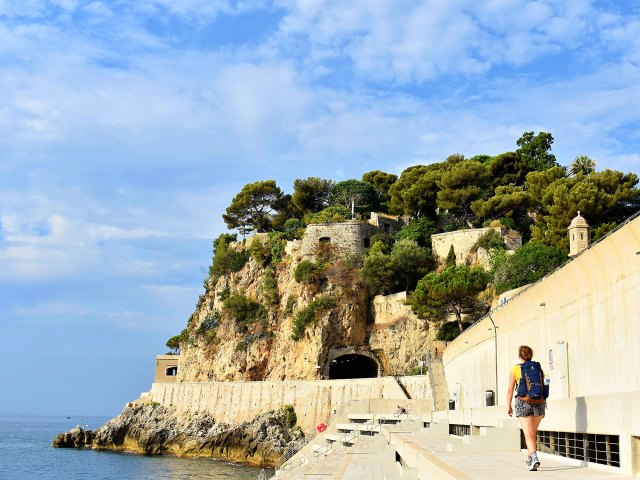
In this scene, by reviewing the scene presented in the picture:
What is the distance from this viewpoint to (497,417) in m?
13.5

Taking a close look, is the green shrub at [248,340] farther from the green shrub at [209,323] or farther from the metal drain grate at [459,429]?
the metal drain grate at [459,429]

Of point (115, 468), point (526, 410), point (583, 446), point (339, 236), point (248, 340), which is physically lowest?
point (115, 468)

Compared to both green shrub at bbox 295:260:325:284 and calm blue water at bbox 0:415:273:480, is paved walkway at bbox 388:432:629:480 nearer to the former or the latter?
calm blue water at bbox 0:415:273:480

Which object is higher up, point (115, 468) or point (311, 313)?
point (311, 313)

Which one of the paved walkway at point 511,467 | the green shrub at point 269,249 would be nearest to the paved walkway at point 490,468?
the paved walkway at point 511,467

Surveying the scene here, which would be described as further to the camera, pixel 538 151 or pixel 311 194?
pixel 311 194

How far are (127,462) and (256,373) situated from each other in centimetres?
1099

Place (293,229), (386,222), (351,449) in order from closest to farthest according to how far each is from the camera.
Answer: (351,449)
(386,222)
(293,229)

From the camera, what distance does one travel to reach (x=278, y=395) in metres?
46.4

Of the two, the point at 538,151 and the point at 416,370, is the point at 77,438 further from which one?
the point at 538,151

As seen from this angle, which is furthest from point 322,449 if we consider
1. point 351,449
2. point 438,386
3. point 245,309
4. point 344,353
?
point 245,309

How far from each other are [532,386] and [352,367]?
154 feet

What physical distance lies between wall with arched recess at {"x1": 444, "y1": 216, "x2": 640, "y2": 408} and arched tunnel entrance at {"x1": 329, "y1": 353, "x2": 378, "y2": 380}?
28693mm

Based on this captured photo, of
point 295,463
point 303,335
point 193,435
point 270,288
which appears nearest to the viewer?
point 295,463
